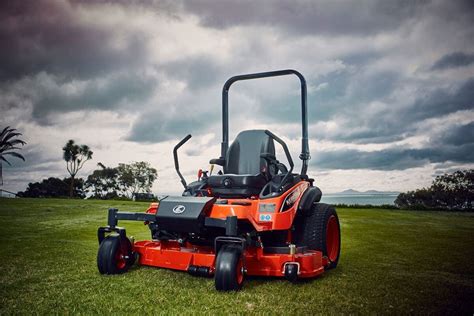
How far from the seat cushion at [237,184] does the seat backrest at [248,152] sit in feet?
1.51

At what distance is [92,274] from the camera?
521 centimetres

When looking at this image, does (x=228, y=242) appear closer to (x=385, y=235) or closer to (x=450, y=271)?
(x=450, y=271)

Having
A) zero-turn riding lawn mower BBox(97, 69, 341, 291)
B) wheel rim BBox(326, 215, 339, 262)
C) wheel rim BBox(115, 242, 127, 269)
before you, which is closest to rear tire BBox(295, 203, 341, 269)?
zero-turn riding lawn mower BBox(97, 69, 341, 291)

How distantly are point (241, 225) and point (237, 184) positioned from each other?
2.15ft

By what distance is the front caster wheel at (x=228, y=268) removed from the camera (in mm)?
4266

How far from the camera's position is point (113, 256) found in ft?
16.8

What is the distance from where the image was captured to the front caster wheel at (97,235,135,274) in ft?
16.8

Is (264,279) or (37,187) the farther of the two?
(37,187)

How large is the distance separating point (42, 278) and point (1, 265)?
1291 mm

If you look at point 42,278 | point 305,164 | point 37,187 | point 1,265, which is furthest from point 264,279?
point 37,187

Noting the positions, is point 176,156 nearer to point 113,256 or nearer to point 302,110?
point 113,256

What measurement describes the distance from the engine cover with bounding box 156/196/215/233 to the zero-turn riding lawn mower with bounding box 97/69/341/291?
1 centimetres

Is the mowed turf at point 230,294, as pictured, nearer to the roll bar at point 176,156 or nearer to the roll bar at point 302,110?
the roll bar at point 176,156

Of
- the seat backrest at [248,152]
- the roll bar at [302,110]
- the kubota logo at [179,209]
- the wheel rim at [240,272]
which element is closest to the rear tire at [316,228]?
the roll bar at [302,110]
